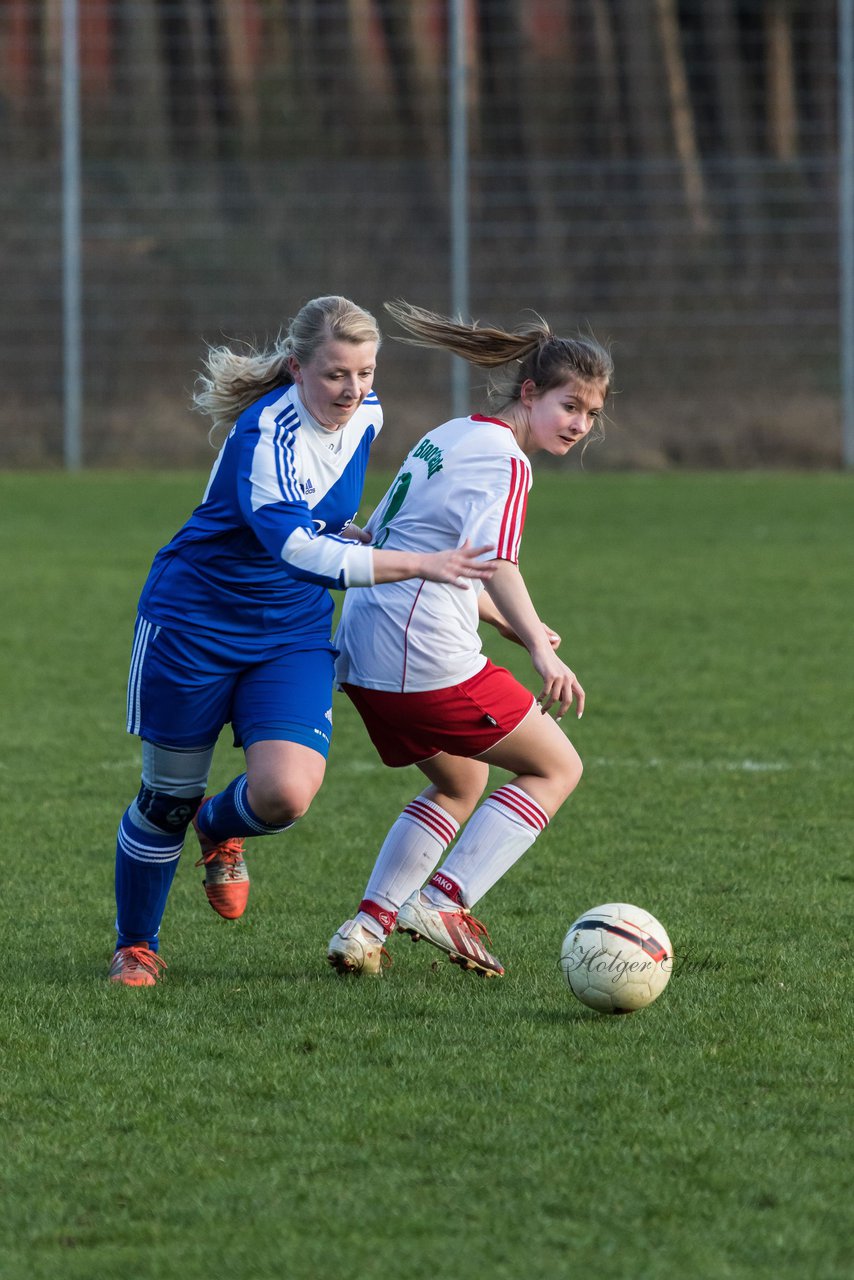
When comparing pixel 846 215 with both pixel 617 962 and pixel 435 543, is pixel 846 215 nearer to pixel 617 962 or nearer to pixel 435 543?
pixel 435 543

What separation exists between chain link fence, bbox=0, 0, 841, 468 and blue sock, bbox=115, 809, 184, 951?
16814 mm

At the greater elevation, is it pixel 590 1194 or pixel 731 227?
pixel 731 227

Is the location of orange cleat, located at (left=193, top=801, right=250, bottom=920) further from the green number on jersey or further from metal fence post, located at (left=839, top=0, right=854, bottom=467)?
metal fence post, located at (left=839, top=0, right=854, bottom=467)

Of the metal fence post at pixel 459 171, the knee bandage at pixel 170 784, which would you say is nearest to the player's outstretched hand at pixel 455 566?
the knee bandage at pixel 170 784

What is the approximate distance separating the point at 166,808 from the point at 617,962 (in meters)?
1.07

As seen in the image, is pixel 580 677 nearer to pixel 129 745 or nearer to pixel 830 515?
pixel 129 745

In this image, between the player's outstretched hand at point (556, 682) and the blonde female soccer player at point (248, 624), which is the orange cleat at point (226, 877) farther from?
the player's outstretched hand at point (556, 682)

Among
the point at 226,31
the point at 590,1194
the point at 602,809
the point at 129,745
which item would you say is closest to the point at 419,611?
→ the point at 590,1194

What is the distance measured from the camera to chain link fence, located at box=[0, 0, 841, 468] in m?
20.9

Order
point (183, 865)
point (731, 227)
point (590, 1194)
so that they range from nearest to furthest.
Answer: point (590, 1194)
point (183, 865)
point (731, 227)

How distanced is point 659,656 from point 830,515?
7146mm

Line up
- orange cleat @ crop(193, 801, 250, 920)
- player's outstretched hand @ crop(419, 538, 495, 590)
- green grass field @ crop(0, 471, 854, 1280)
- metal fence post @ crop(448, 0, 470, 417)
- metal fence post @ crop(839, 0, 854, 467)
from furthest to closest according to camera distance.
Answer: metal fence post @ crop(448, 0, 470, 417)
metal fence post @ crop(839, 0, 854, 467)
orange cleat @ crop(193, 801, 250, 920)
player's outstretched hand @ crop(419, 538, 495, 590)
green grass field @ crop(0, 471, 854, 1280)

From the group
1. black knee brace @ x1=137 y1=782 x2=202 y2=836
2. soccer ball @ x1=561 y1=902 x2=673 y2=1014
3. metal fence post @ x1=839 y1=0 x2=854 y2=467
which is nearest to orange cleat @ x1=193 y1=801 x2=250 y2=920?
black knee brace @ x1=137 y1=782 x2=202 y2=836

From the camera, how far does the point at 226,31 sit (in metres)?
21.5
